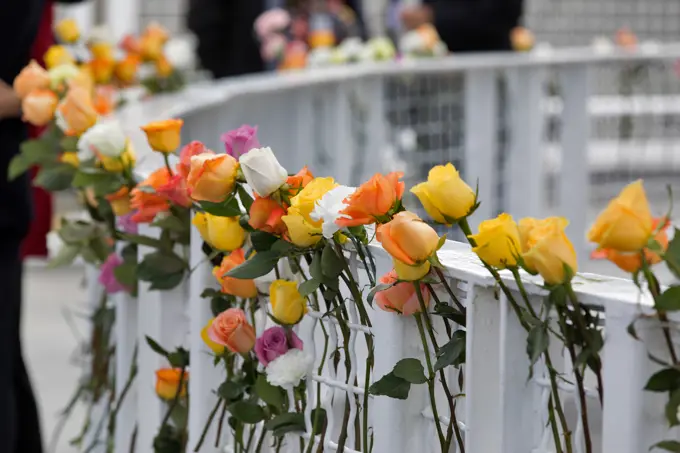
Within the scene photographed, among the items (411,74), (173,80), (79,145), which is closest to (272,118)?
(173,80)

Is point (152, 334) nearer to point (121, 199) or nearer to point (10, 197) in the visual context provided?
point (121, 199)

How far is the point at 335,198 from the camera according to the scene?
1.38m

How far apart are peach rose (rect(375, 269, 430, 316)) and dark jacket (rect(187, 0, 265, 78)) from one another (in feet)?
16.2

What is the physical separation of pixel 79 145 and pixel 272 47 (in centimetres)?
383

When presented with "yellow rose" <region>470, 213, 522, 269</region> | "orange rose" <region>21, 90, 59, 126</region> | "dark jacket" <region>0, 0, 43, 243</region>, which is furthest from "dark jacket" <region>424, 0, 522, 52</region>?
"yellow rose" <region>470, 213, 522, 269</region>

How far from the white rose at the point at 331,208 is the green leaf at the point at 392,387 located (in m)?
0.15

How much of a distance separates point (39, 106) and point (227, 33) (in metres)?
4.08

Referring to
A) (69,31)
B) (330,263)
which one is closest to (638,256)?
(330,263)

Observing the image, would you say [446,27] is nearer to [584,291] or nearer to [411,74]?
[411,74]

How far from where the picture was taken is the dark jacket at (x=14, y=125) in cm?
246

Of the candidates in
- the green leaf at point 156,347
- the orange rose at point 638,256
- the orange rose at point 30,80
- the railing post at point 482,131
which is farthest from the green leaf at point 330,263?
the railing post at point 482,131

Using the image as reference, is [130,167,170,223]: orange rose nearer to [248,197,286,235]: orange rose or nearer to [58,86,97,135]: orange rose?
[58,86,97,135]: orange rose

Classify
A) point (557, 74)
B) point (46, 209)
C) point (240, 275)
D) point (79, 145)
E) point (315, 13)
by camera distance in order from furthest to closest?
1. point (315, 13)
2. point (557, 74)
3. point (46, 209)
4. point (79, 145)
5. point (240, 275)

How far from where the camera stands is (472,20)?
240 inches
